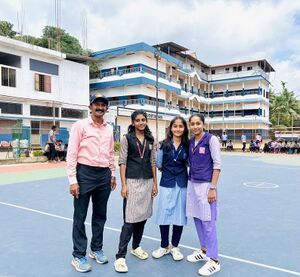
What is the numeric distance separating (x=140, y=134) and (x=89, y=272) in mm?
1671

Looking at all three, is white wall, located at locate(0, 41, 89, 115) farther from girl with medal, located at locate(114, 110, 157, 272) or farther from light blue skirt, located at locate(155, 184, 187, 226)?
light blue skirt, located at locate(155, 184, 187, 226)

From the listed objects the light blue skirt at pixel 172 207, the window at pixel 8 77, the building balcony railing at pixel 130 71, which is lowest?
the light blue skirt at pixel 172 207

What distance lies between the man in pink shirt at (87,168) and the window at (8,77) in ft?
70.9

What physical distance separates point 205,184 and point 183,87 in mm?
42211

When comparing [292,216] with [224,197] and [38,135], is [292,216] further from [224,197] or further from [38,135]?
[38,135]

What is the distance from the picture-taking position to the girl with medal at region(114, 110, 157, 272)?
3.59 m

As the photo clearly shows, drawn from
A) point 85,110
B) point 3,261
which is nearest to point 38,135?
point 85,110

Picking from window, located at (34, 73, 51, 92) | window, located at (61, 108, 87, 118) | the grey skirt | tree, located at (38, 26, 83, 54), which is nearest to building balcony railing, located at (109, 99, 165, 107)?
window, located at (61, 108, 87, 118)

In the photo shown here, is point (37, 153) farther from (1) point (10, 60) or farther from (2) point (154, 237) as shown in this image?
(2) point (154, 237)

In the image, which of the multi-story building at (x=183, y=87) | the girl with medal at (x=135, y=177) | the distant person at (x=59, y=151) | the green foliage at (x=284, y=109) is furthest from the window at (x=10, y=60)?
the green foliage at (x=284, y=109)

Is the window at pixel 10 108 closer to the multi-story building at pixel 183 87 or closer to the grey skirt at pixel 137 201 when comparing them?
the multi-story building at pixel 183 87

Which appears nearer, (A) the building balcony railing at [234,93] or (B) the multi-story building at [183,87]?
(B) the multi-story building at [183,87]

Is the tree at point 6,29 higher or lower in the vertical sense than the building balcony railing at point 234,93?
higher

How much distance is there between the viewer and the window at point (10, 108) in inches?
878
